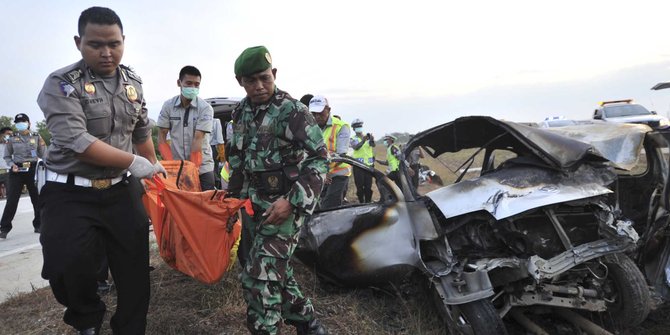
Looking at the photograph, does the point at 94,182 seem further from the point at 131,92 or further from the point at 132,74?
the point at 132,74

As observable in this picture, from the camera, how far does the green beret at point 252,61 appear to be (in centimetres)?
216

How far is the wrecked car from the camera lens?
2.48 meters

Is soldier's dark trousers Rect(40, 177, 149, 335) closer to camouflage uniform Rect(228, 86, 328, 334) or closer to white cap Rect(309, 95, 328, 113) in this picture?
camouflage uniform Rect(228, 86, 328, 334)

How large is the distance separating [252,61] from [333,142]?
334 centimetres

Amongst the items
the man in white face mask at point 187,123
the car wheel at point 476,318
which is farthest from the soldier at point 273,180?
the man in white face mask at point 187,123

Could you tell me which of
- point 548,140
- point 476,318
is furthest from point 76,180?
point 548,140

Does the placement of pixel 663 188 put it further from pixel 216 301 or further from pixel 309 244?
pixel 216 301

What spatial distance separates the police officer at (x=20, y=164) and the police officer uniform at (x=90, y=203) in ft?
15.5

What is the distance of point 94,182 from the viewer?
6.97 feet

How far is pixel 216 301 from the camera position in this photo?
3.05m

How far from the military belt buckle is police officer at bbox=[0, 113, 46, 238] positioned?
4.84 meters

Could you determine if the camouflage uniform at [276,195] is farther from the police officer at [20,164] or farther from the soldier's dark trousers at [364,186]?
the police officer at [20,164]

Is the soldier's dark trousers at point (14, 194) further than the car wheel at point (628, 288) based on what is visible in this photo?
Yes

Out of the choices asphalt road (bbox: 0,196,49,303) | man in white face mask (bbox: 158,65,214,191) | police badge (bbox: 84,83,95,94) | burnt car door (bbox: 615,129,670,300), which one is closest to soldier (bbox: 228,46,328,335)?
police badge (bbox: 84,83,95,94)
